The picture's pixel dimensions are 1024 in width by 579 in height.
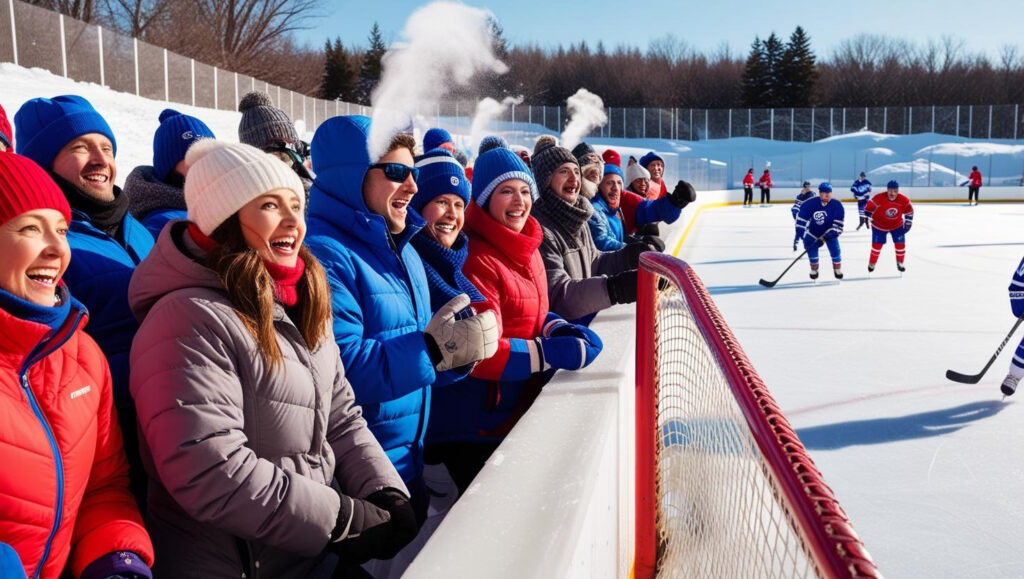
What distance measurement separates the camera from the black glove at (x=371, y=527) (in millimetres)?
1431

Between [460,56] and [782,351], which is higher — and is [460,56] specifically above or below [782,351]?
above

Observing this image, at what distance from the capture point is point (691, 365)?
76.8 inches

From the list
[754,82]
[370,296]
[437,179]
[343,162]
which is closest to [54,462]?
[370,296]

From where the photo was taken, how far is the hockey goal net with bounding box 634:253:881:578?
77cm

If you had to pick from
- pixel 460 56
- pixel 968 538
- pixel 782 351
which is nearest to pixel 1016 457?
pixel 968 538

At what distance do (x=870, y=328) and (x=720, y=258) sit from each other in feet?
18.6

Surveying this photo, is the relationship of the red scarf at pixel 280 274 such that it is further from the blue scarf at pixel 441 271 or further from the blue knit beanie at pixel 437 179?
the blue knit beanie at pixel 437 179

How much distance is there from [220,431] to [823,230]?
34.6 feet

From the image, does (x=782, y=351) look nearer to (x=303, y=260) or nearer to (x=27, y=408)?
(x=303, y=260)

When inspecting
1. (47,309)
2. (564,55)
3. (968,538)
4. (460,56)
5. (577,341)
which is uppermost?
(564,55)

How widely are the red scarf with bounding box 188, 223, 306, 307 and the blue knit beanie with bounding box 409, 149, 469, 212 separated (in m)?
0.94

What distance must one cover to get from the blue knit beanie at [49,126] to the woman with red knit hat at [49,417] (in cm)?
84

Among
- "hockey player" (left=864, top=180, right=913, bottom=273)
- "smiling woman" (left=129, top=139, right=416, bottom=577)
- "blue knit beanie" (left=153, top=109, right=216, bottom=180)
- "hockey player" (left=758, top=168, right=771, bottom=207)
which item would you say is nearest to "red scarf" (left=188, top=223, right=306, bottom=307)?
"smiling woman" (left=129, top=139, right=416, bottom=577)

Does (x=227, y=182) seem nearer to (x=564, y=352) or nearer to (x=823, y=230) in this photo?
(x=564, y=352)
